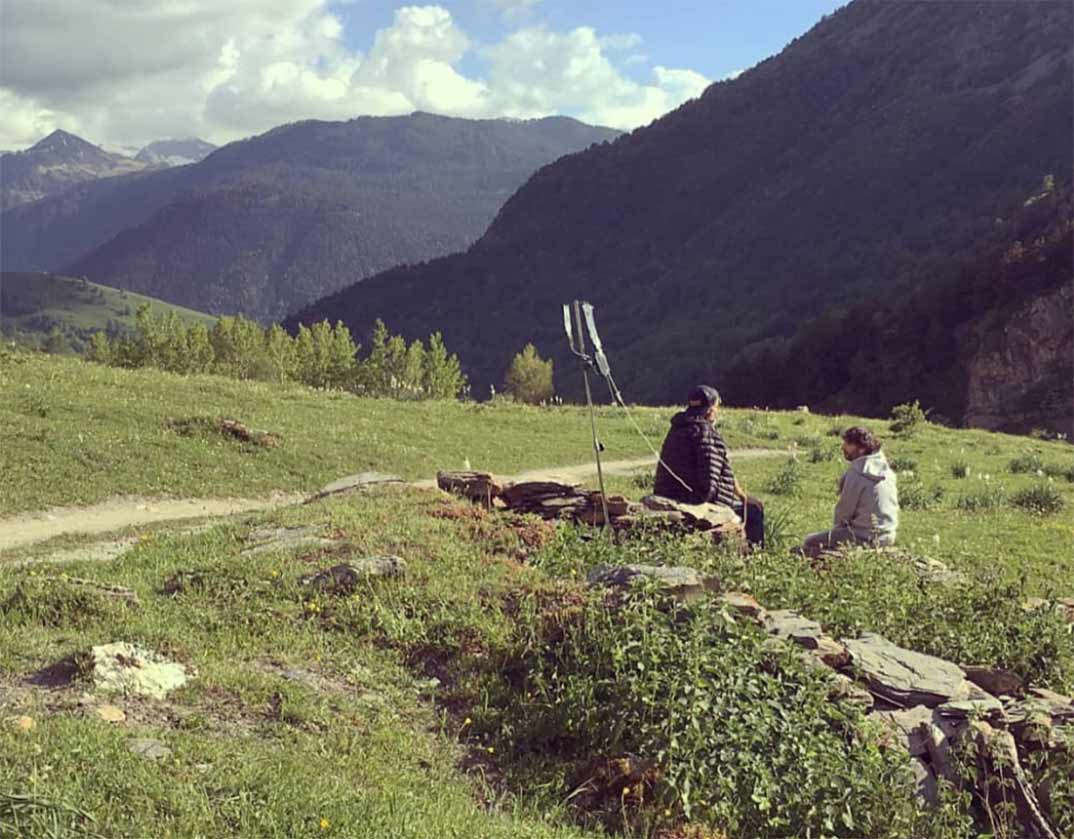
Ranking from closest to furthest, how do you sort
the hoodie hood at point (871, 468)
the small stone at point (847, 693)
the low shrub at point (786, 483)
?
the small stone at point (847, 693) < the hoodie hood at point (871, 468) < the low shrub at point (786, 483)

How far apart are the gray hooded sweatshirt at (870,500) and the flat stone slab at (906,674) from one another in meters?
3.42

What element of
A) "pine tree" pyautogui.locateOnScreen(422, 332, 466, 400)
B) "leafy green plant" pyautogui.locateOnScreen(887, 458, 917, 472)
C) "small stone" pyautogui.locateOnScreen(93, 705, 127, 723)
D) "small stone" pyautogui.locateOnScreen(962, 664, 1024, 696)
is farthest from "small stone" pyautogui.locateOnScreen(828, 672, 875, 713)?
"pine tree" pyautogui.locateOnScreen(422, 332, 466, 400)

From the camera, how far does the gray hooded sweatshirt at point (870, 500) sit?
35.3ft

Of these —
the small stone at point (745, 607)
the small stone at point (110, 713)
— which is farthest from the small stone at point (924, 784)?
the small stone at point (110, 713)

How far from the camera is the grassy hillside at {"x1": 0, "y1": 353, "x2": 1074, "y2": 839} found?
4934mm

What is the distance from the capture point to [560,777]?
5867mm

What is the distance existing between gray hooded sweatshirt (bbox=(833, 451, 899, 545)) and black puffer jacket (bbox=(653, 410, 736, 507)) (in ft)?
4.23

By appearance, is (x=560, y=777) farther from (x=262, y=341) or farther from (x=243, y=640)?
(x=262, y=341)

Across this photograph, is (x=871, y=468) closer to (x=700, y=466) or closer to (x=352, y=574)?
(x=700, y=466)

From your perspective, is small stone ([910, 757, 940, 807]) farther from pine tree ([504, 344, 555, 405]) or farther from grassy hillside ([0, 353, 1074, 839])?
pine tree ([504, 344, 555, 405])

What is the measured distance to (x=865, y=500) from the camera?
35.5ft

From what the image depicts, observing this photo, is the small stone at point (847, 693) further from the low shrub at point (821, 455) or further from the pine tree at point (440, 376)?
the pine tree at point (440, 376)

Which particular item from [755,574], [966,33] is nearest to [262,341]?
[755,574]

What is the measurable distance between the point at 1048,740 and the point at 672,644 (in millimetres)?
2397
